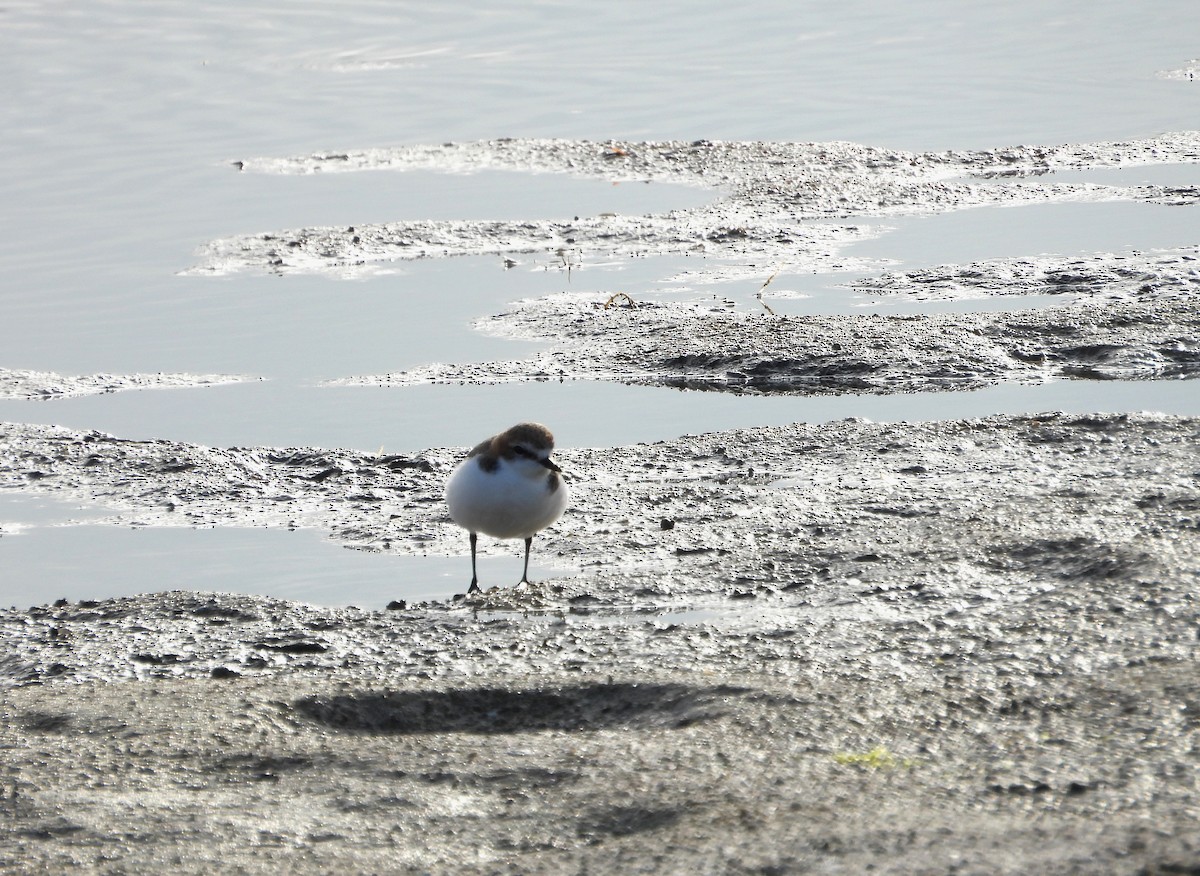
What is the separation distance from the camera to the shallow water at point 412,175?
761 cm

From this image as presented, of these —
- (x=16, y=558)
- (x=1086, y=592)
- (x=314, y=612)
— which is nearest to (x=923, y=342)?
(x=1086, y=592)

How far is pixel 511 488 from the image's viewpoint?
5.62 metres

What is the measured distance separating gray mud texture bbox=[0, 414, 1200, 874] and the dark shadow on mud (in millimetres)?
12

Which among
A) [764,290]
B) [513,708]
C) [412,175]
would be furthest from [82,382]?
[412,175]

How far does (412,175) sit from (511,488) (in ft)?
24.4

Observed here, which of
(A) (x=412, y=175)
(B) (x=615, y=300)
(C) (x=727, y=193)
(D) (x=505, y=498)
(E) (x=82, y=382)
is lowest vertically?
(D) (x=505, y=498)

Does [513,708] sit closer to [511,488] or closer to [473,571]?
[511,488]

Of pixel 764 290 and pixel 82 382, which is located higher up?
pixel 764 290

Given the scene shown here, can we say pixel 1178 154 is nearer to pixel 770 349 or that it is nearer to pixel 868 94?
pixel 868 94

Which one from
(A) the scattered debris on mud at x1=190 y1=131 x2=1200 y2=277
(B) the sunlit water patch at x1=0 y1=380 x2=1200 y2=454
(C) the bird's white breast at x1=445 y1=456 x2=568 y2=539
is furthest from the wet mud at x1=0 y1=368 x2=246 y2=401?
(C) the bird's white breast at x1=445 y1=456 x2=568 y2=539

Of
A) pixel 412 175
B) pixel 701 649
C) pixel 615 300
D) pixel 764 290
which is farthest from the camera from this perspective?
pixel 412 175

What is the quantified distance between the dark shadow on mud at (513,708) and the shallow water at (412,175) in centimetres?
105

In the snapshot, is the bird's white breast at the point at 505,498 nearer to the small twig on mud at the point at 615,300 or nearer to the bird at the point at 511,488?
the bird at the point at 511,488

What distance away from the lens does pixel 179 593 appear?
5.69 m
